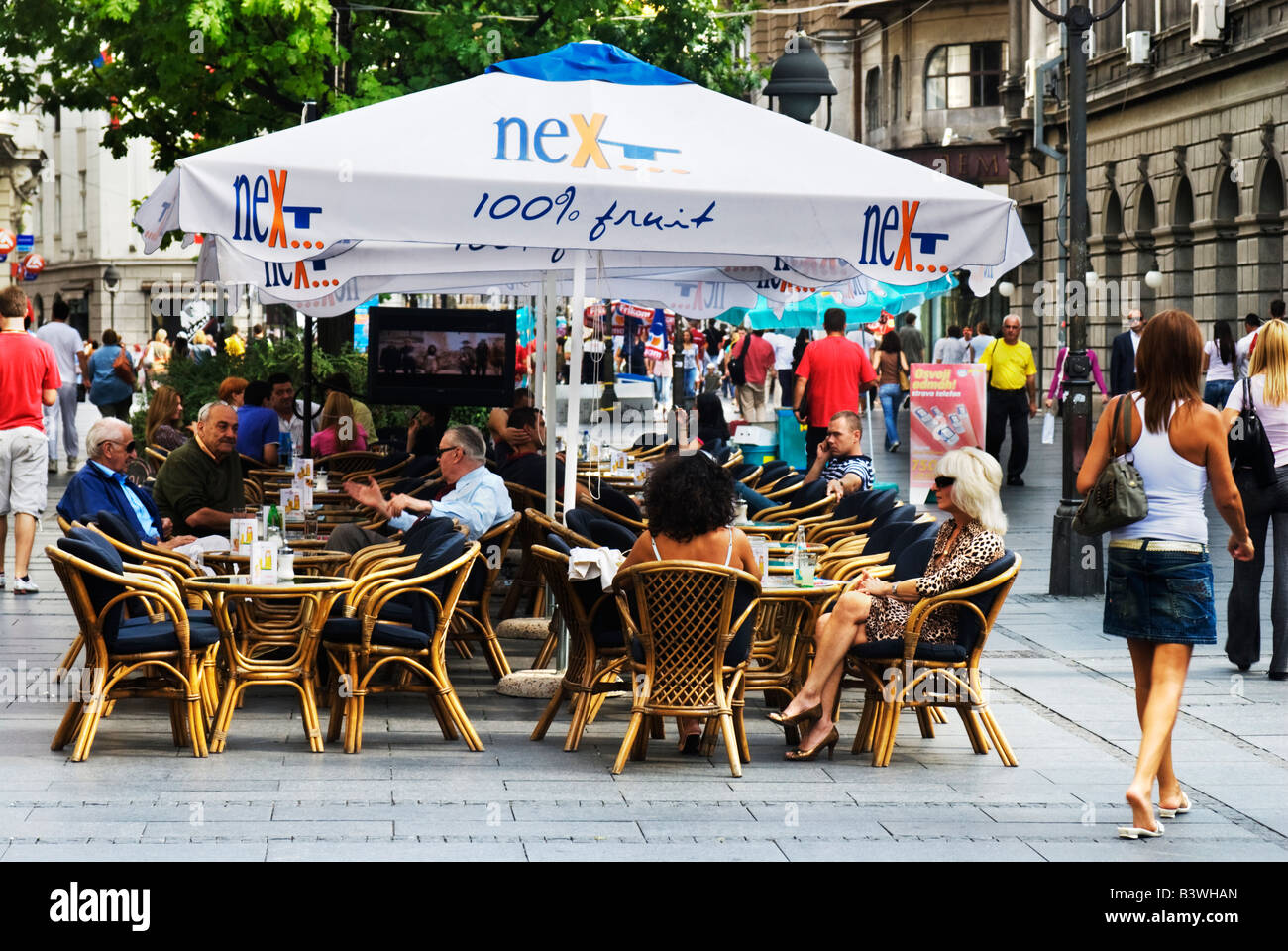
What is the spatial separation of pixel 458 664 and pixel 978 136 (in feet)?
138

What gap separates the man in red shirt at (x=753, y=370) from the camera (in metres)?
31.2

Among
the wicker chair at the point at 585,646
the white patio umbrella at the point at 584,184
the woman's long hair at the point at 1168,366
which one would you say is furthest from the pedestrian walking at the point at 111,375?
the woman's long hair at the point at 1168,366

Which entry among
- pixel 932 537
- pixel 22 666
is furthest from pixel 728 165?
pixel 22 666

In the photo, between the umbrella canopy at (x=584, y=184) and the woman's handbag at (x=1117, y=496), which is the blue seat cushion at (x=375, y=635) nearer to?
the umbrella canopy at (x=584, y=184)

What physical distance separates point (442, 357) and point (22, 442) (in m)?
4.10

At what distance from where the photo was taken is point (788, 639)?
8.74 metres

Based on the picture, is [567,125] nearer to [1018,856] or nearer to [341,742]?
[341,742]

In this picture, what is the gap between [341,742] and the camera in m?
8.36

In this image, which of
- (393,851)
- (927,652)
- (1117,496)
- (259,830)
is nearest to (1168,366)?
(1117,496)

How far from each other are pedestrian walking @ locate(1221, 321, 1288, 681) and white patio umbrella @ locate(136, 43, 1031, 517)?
2.03 metres

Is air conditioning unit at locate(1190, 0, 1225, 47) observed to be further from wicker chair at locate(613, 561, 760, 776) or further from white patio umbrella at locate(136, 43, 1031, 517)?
wicker chair at locate(613, 561, 760, 776)

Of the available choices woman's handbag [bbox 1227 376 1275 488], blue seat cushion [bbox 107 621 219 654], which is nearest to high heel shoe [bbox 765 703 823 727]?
blue seat cushion [bbox 107 621 219 654]

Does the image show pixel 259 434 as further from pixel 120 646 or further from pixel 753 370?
pixel 753 370

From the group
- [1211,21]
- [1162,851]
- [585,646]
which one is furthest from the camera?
[1211,21]
